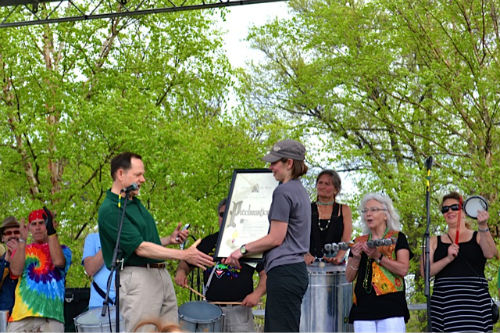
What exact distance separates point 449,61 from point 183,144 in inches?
260

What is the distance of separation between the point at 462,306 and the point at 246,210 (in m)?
2.05

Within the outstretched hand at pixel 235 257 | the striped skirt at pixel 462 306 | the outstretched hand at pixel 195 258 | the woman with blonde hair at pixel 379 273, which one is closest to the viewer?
the outstretched hand at pixel 195 258

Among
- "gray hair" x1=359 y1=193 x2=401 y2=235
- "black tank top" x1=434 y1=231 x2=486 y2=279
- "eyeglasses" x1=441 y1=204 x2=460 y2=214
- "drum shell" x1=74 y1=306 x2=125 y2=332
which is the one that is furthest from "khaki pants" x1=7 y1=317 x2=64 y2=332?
"eyeglasses" x1=441 y1=204 x2=460 y2=214

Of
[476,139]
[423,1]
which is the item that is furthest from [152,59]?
[476,139]

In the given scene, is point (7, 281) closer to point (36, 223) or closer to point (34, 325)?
point (34, 325)

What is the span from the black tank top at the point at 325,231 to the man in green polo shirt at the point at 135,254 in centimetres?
202

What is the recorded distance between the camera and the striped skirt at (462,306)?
620cm

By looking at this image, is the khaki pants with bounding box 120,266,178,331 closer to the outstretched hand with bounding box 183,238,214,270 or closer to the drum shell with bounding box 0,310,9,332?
the outstretched hand with bounding box 183,238,214,270

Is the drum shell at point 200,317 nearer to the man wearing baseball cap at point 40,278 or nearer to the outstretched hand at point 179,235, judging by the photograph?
the outstretched hand at point 179,235

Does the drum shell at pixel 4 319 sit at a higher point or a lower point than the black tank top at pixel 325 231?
lower

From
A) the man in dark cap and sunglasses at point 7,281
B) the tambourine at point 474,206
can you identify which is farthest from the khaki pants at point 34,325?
the tambourine at point 474,206

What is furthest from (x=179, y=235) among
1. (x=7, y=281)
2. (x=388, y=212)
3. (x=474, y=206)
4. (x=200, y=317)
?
(x=7, y=281)

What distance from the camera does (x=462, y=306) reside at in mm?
6238

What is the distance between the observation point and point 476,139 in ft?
56.9
